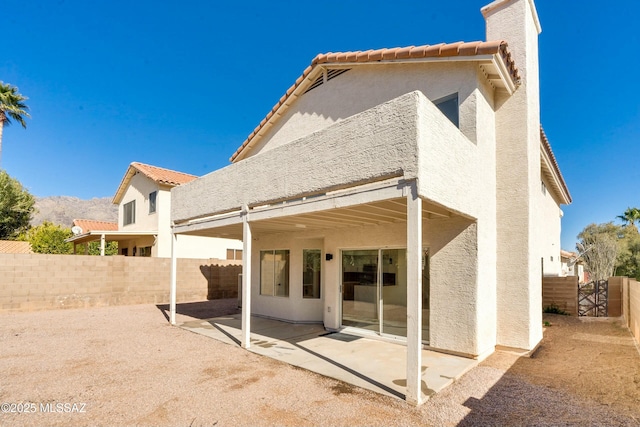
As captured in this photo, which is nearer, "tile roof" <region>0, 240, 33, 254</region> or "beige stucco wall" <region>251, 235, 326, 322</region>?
"beige stucco wall" <region>251, 235, 326, 322</region>

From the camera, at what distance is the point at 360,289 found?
10.4 m

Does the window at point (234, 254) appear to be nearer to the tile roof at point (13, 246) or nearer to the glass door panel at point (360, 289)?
the tile roof at point (13, 246)

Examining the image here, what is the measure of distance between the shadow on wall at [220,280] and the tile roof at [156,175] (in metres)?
6.05

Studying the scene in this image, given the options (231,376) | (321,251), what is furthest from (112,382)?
(321,251)

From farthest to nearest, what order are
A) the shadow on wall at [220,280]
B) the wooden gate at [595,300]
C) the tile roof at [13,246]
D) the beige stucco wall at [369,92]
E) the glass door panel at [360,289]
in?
the tile roof at [13,246] < the shadow on wall at [220,280] < the wooden gate at [595,300] < the glass door panel at [360,289] < the beige stucco wall at [369,92]

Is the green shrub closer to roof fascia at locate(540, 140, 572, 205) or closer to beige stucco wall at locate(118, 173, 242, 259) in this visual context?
roof fascia at locate(540, 140, 572, 205)

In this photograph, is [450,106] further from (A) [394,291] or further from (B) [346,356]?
(B) [346,356]

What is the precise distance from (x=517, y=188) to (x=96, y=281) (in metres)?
17.4

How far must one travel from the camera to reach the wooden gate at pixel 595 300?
14.0m

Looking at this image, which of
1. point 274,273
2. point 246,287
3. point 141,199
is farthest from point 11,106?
point 246,287

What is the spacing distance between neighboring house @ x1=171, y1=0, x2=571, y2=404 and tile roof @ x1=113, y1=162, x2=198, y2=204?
11.5m

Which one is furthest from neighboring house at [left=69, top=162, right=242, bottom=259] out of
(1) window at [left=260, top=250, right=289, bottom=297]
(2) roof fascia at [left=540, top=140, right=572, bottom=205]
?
(2) roof fascia at [left=540, top=140, right=572, bottom=205]

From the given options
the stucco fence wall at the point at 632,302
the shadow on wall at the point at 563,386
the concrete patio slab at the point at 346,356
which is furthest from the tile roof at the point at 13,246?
the stucco fence wall at the point at 632,302

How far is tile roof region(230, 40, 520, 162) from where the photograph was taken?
7.91 m
